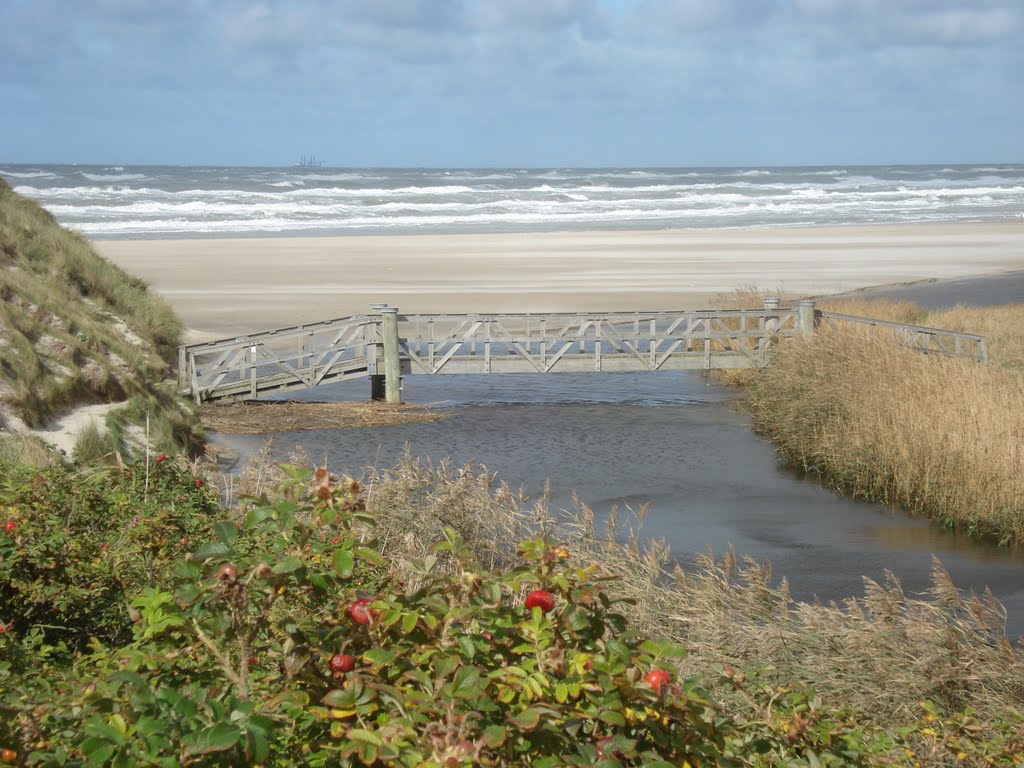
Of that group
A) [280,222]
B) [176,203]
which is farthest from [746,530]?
[176,203]

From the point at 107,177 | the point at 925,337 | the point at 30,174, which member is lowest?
the point at 925,337

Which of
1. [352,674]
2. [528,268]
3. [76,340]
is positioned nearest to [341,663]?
[352,674]

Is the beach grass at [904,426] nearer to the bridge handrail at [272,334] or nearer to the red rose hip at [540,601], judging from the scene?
the bridge handrail at [272,334]

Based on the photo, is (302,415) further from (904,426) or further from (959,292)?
(959,292)

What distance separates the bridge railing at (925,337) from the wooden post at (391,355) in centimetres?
717

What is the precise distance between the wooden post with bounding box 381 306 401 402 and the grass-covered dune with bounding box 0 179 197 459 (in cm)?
373

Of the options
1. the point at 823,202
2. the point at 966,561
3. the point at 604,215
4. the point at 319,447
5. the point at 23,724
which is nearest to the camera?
the point at 23,724

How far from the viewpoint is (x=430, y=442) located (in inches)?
686

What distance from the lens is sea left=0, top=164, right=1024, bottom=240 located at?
2527 inches

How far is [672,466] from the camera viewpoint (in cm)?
1620

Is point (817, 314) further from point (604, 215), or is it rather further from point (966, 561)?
point (604, 215)

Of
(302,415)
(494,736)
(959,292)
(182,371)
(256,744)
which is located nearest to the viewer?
(256,744)

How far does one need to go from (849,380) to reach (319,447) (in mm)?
7651

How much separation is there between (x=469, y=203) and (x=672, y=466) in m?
67.3
